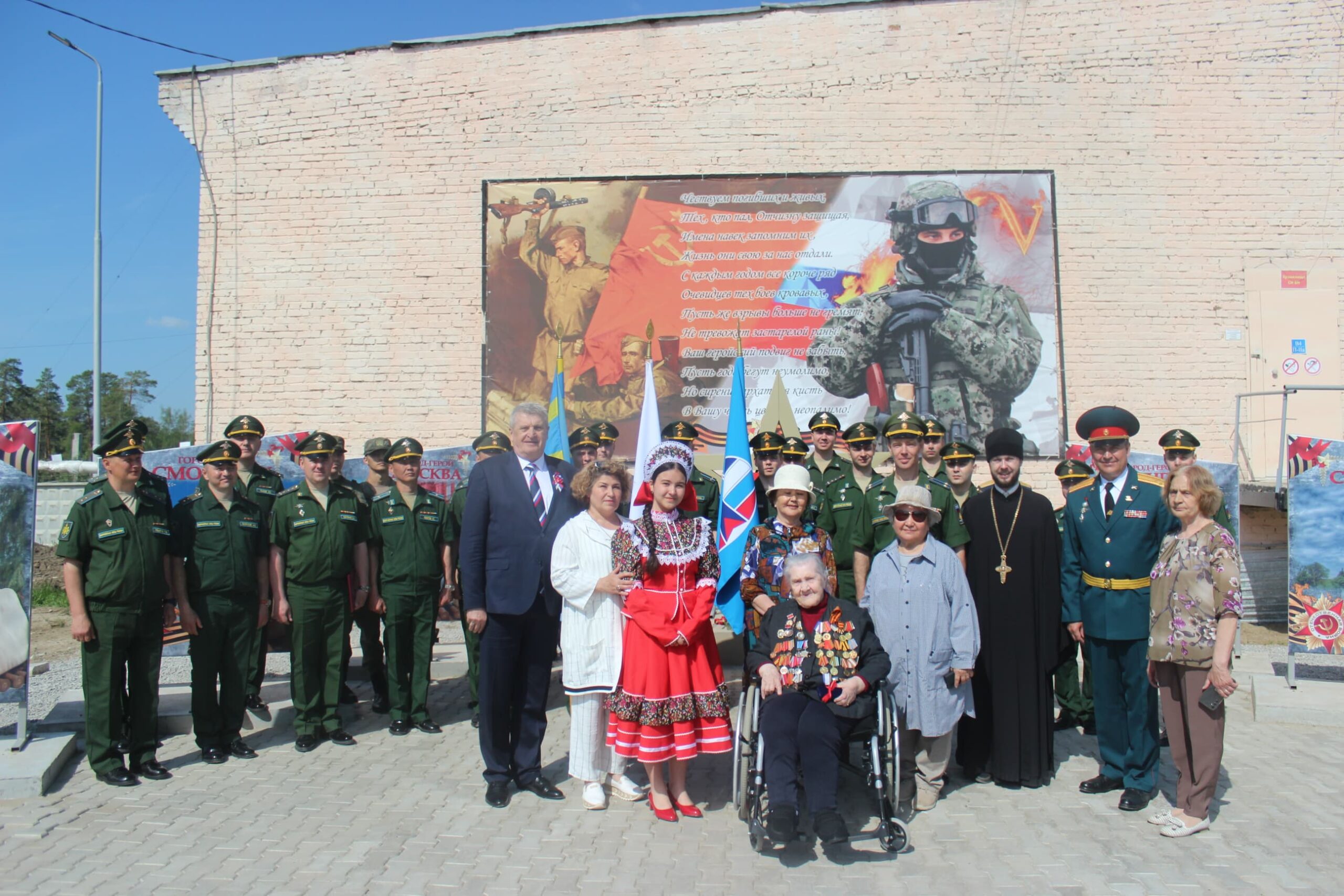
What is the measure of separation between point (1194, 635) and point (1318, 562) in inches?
133

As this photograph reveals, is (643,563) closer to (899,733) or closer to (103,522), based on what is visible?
(899,733)

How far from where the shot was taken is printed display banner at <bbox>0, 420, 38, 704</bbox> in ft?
15.9

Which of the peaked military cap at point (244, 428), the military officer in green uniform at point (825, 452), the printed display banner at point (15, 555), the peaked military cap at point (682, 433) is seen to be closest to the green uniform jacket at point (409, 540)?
the peaked military cap at point (244, 428)

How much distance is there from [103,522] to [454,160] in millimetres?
7311

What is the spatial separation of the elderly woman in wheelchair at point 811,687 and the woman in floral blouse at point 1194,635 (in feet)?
4.45

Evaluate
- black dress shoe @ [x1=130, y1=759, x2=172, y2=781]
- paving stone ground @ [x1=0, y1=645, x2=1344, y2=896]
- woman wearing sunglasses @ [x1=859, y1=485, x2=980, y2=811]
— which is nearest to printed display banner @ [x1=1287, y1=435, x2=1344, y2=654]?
paving stone ground @ [x1=0, y1=645, x2=1344, y2=896]

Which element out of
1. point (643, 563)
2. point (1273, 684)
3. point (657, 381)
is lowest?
point (1273, 684)

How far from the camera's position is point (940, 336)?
10195 mm

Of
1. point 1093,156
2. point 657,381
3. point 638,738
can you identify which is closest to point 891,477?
point 638,738

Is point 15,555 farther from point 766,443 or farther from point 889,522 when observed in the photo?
point 889,522

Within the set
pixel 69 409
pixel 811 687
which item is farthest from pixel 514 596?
pixel 69 409

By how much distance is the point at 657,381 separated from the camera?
10344 mm

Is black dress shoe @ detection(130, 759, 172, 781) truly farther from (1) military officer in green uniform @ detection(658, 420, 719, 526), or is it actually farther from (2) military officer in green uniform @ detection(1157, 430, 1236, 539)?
(2) military officer in green uniform @ detection(1157, 430, 1236, 539)

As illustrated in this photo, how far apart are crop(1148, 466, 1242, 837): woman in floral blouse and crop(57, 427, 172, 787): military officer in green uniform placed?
507 cm
